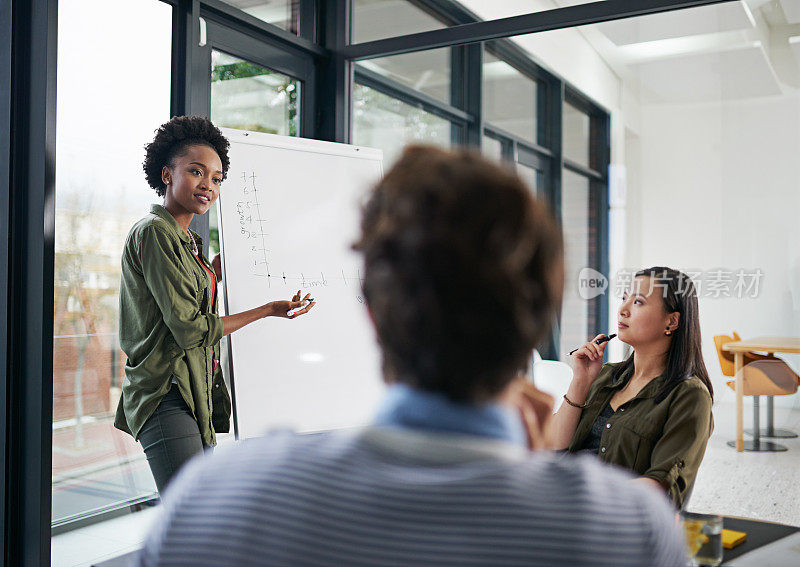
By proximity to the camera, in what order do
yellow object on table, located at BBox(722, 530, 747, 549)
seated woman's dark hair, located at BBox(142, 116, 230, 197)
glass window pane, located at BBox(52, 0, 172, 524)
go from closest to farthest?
yellow object on table, located at BBox(722, 530, 747, 549)
seated woman's dark hair, located at BBox(142, 116, 230, 197)
glass window pane, located at BBox(52, 0, 172, 524)

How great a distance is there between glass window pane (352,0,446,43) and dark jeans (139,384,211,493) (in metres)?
2.25

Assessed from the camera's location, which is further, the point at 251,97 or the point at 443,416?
the point at 251,97

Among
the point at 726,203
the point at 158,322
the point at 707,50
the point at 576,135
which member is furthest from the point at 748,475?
the point at 158,322

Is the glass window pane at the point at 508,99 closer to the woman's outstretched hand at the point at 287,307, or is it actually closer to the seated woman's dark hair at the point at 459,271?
the woman's outstretched hand at the point at 287,307

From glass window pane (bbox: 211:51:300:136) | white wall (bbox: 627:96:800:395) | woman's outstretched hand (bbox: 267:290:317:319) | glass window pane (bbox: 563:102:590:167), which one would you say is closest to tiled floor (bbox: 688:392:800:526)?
white wall (bbox: 627:96:800:395)

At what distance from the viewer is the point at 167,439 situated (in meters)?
2.18

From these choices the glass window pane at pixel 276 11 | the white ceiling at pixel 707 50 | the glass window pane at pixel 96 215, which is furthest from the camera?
the glass window pane at pixel 276 11

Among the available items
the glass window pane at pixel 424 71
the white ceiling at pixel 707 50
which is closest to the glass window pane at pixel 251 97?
the glass window pane at pixel 424 71

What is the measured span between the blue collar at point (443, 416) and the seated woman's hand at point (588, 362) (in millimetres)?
1582

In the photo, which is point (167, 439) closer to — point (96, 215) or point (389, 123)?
point (96, 215)

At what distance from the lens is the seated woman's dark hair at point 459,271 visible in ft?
2.08

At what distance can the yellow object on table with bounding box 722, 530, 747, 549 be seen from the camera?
140 cm

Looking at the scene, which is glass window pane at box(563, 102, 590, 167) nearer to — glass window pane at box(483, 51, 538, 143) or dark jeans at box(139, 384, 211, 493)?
glass window pane at box(483, 51, 538, 143)

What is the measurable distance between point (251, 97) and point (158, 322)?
1574mm
